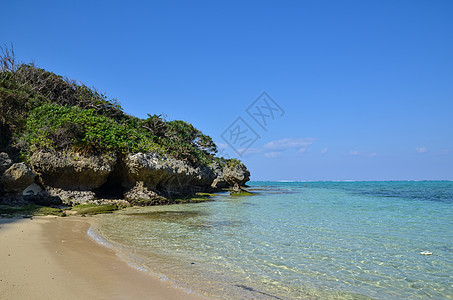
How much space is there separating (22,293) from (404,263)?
7.15 metres

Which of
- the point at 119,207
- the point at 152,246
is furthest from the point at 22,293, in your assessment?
the point at 119,207

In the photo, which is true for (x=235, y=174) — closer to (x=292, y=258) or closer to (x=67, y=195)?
(x=67, y=195)

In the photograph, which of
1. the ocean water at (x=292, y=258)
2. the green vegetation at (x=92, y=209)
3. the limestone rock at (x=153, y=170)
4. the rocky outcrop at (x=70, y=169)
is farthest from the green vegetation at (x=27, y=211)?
the limestone rock at (x=153, y=170)

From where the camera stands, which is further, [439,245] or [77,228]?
[77,228]

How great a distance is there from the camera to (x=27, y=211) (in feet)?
38.1

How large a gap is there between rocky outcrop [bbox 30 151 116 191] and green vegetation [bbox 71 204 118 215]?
2.11m

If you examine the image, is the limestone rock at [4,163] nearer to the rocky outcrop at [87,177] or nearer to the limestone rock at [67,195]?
the rocky outcrop at [87,177]

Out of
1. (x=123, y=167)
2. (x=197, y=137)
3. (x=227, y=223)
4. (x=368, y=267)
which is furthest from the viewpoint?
(x=197, y=137)

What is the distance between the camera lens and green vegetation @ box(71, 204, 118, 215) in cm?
1338

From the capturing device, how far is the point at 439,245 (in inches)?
302

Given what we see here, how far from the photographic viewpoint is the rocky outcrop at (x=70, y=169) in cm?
1476

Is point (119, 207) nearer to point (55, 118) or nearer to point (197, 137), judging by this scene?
point (55, 118)

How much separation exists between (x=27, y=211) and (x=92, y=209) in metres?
2.80

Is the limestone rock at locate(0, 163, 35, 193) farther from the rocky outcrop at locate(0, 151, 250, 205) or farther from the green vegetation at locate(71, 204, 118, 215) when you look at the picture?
the green vegetation at locate(71, 204, 118, 215)
